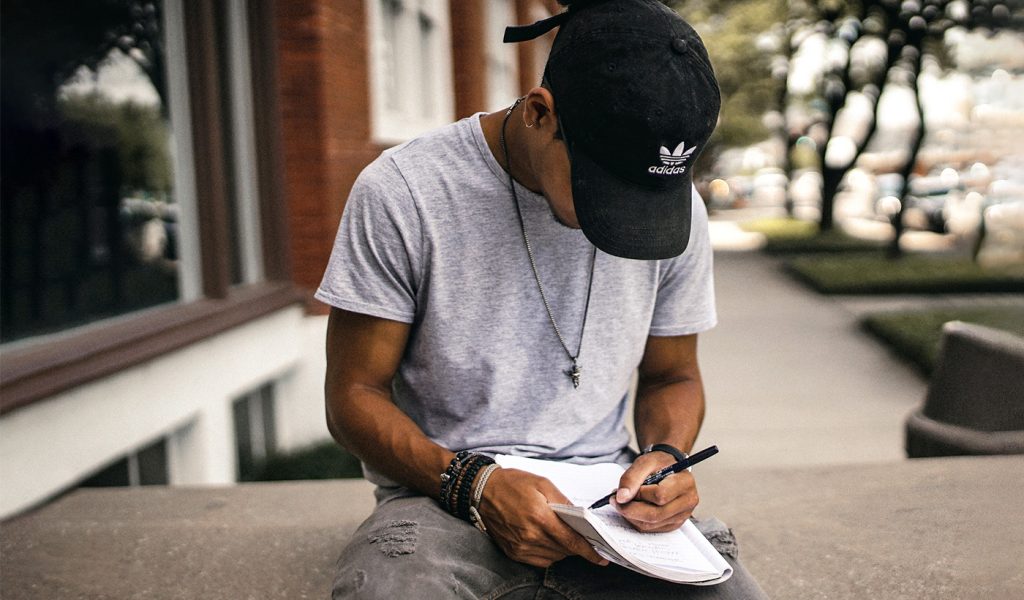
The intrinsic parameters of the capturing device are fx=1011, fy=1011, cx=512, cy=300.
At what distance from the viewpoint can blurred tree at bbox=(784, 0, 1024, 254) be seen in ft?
55.3

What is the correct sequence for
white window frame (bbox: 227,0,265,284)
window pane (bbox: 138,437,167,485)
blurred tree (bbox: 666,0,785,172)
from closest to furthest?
window pane (bbox: 138,437,167,485) → white window frame (bbox: 227,0,265,284) → blurred tree (bbox: 666,0,785,172)

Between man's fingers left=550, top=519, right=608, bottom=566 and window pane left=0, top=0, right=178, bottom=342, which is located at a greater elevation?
window pane left=0, top=0, right=178, bottom=342

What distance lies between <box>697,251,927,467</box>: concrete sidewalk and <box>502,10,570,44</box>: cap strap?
3583 mm

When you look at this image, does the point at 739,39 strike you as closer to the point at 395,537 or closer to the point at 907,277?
the point at 907,277

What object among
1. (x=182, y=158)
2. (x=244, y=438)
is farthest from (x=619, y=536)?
(x=244, y=438)

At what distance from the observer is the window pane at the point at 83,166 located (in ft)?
14.2

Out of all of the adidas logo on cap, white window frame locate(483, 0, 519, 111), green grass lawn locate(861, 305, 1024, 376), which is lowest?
green grass lawn locate(861, 305, 1024, 376)

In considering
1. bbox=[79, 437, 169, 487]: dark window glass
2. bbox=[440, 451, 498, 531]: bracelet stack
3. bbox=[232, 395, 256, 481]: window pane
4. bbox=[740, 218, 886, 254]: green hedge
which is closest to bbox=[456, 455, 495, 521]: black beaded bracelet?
bbox=[440, 451, 498, 531]: bracelet stack

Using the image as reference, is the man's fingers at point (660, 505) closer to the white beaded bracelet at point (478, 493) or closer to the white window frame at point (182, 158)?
the white beaded bracelet at point (478, 493)

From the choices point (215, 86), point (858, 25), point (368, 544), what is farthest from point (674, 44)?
point (858, 25)

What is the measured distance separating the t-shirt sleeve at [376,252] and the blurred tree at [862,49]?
15.5 metres

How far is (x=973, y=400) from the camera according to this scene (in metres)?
4.46

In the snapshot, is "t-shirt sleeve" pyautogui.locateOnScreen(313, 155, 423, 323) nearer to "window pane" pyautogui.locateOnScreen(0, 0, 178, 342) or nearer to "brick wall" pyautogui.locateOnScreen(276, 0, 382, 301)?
"window pane" pyautogui.locateOnScreen(0, 0, 178, 342)

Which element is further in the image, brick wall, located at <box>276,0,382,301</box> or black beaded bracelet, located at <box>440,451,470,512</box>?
brick wall, located at <box>276,0,382,301</box>
